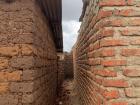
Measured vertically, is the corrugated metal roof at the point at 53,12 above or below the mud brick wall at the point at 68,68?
above

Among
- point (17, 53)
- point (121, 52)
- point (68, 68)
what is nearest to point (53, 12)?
point (17, 53)

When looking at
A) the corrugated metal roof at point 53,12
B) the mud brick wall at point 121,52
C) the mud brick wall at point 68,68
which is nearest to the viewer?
the mud brick wall at point 121,52

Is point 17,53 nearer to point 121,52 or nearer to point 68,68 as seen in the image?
point 121,52

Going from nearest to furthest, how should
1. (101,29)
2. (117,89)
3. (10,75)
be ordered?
(117,89)
(101,29)
(10,75)

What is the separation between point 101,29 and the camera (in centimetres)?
250

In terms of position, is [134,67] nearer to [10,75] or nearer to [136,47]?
[136,47]

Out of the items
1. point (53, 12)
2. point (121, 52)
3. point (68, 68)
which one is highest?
point (53, 12)

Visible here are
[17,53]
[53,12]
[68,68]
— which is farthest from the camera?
[68,68]

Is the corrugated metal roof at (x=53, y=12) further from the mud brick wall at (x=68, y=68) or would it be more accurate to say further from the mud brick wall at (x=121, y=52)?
the mud brick wall at (x=68, y=68)

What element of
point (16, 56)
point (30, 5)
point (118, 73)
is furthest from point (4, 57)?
point (118, 73)

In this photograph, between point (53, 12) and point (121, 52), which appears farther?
point (53, 12)

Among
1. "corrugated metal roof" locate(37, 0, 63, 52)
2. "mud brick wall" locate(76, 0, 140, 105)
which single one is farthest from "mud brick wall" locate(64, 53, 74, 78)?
"mud brick wall" locate(76, 0, 140, 105)

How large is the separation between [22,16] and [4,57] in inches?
27.6


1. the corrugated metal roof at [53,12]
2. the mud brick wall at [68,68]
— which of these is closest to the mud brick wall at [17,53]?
the corrugated metal roof at [53,12]
